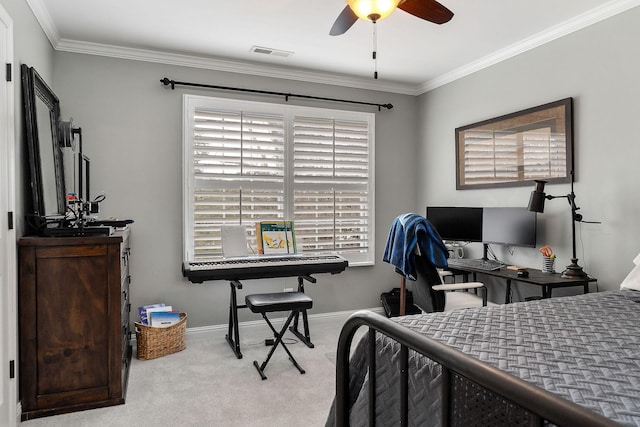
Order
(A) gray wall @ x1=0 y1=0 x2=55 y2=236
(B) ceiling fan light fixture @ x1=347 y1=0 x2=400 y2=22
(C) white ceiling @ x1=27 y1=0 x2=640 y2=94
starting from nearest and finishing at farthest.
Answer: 1. (B) ceiling fan light fixture @ x1=347 y1=0 x2=400 y2=22
2. (A) gray wall @ x1=0 y1=0 x2=55 y2=236
3. (C) white ceiling @ x1=27 y1=0 x2=640 y2=94

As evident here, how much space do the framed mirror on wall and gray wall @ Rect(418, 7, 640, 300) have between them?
71 millimetres

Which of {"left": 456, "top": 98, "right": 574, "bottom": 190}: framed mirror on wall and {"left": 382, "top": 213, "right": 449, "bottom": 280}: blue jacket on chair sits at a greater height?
{"left": 456, "top": 98, "right": 574, "bottom": 190}: framed mirror on wall

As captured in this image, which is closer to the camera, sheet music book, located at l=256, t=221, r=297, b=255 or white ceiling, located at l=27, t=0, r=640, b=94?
white ceiling, located at l=27, t=0, r=640, b=94

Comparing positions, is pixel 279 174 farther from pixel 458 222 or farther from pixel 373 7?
pixel 373 7

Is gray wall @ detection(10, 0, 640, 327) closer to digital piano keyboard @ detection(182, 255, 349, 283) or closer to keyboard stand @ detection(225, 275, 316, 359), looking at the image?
keyboard stand @ detection(225, 275, 316, 359)

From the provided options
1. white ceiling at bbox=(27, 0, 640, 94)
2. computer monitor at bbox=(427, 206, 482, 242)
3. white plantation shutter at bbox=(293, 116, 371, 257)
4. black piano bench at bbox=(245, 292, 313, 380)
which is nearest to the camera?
white ceiling at bbox=(27, 0, 640, 94)

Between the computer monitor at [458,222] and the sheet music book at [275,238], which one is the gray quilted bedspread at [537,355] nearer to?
the computer monitor at [458,222]

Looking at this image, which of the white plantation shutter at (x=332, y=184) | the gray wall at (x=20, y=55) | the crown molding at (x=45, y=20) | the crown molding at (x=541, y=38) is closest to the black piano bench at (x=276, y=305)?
the white plantation shutter at (x=332, y=184)

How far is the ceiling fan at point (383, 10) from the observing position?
201 centimetres

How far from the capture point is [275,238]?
12.8 feet

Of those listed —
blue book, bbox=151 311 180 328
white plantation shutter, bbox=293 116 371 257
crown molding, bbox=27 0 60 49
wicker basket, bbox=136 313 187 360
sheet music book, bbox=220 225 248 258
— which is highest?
crown molding, bbox=27 0 60 49

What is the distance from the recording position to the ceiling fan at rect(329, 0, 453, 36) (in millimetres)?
2010

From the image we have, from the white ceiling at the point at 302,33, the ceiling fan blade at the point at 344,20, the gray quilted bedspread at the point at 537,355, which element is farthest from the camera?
the white ceiling at the point at 302,33

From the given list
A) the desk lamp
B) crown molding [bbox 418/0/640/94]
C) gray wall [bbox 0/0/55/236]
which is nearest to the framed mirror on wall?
the desk lamp
